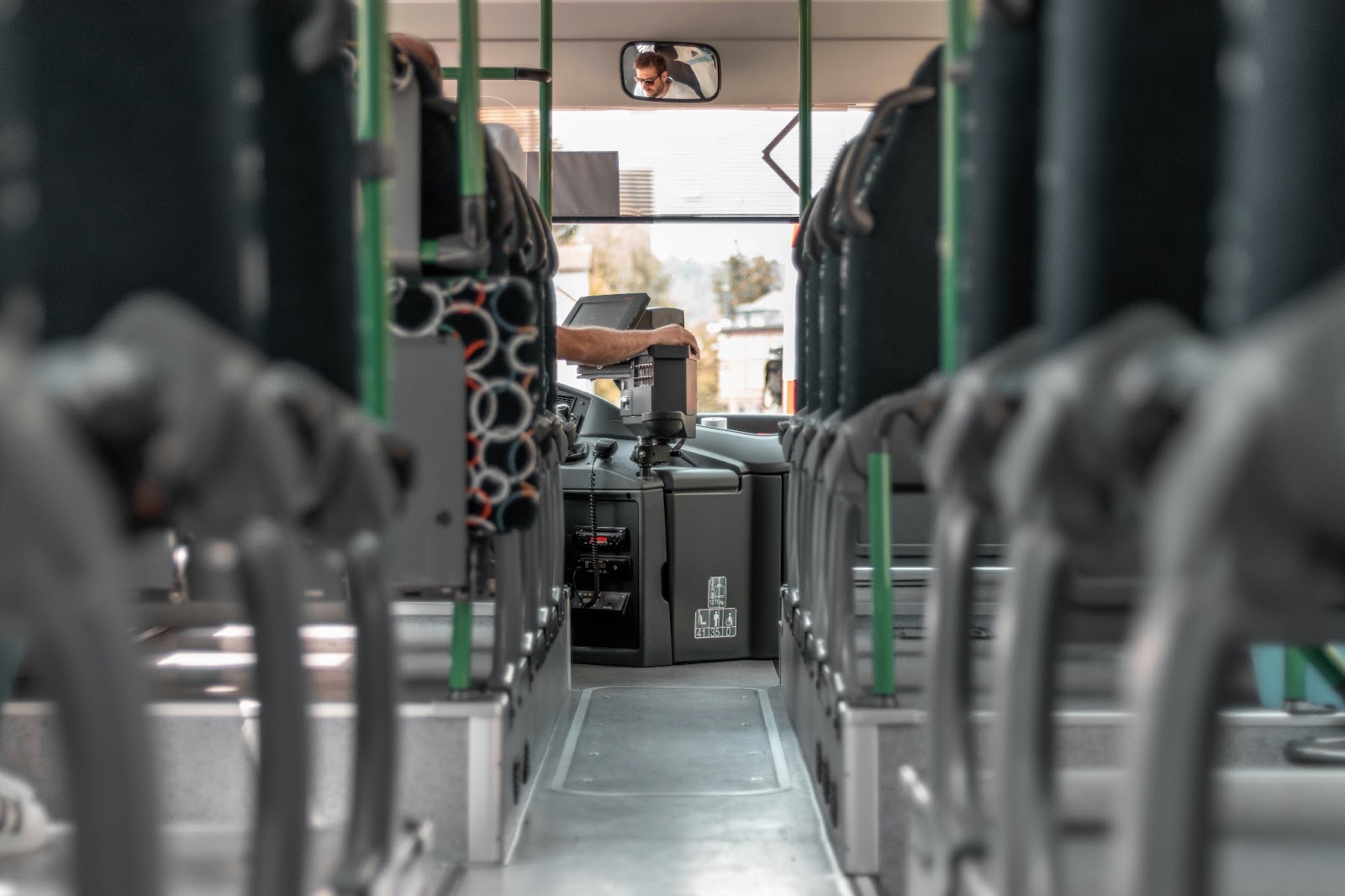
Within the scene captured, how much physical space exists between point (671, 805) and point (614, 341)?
2.04 m

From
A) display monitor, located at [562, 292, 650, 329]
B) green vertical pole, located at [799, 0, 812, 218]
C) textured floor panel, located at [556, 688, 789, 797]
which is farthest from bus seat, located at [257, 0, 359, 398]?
display monitor, located at [562, 292, 650, 329]

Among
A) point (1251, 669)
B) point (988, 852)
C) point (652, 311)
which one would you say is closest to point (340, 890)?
point (988, 852)

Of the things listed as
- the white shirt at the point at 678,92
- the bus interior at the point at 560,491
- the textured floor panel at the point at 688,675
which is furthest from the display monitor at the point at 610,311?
the textured floor panel at the point at 688,675

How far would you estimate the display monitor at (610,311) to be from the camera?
161 inches

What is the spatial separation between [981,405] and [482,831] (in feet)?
4.49

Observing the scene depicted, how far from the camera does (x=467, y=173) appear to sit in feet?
6.44

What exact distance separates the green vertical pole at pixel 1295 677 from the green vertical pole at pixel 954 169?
1257 mm

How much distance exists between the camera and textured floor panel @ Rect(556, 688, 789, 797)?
2391 mm

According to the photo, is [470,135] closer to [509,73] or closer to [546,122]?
[509,73]

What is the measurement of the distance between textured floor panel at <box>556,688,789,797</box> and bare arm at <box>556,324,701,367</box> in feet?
3.99

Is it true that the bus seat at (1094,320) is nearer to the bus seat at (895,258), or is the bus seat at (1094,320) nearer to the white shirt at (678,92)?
the bus seat at (895,258)

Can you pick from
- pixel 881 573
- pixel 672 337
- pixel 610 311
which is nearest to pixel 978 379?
pixel 881 573

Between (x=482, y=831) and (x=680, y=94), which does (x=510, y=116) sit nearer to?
(x=680, y=94)

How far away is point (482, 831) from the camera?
72.9 inches
